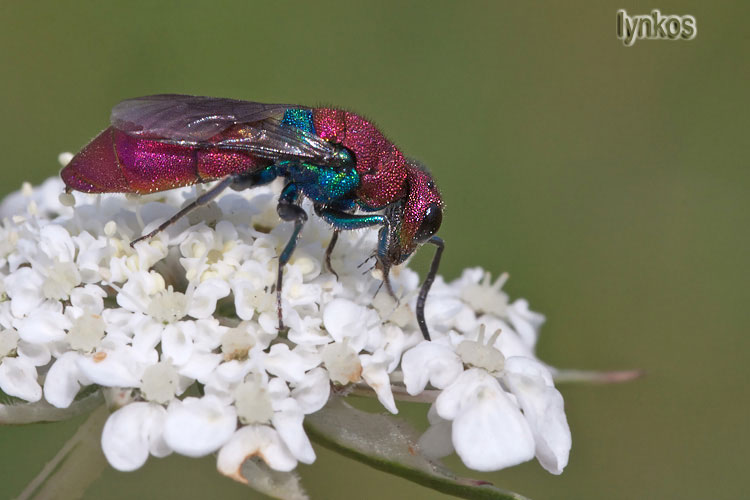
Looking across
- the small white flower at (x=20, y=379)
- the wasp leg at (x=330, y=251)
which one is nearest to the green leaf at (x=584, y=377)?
the wasp leg at (x=330, y=251)

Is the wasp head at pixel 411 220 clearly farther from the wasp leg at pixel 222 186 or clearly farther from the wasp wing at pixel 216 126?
the wasp leg at pixel 222 186

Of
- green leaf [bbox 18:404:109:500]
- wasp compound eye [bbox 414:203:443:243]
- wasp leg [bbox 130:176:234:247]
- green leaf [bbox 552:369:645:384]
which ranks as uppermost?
wasp leg [bbox 130:176:234:247]

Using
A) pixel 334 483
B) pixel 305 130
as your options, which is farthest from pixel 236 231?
pixel 334 483

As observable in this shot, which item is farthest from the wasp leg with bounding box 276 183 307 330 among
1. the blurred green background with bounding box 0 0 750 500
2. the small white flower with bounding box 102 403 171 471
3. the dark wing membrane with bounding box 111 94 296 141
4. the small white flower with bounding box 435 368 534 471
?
the blurred green background with bounding box 0 0 750 500

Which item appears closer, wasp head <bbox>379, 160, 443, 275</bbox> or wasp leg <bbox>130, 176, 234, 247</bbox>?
wasp leg <bbox>130, 176, 234, 247</bbox>

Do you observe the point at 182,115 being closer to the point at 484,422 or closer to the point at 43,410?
the point at 43,410

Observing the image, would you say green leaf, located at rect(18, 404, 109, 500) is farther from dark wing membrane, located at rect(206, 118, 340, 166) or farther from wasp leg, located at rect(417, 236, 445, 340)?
wasp leg, located at rect(417, 236, 445, 340)

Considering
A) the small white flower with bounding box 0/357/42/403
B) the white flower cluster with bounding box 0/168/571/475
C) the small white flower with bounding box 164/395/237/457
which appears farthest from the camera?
the small white flower with bounding box 0/357/42/403

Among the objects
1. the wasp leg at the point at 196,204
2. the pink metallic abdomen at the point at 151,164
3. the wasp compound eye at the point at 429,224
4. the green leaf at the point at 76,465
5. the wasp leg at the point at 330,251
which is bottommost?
the green leaf at the point at 76,465
